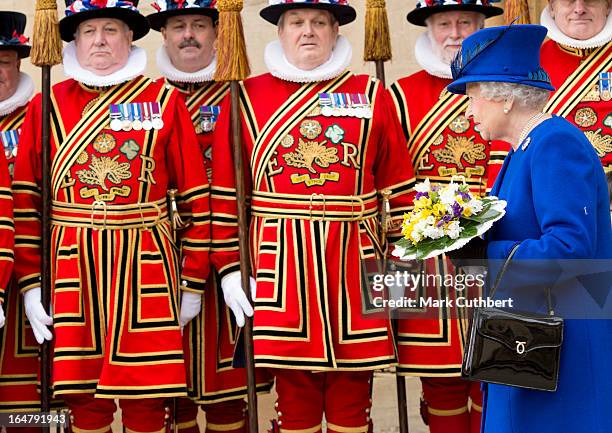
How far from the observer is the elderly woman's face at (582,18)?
5.59 metres

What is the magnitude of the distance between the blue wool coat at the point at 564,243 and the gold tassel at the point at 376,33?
7.73 feet

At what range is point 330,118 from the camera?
549 centimetres

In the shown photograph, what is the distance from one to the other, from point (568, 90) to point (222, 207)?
63.0 inches

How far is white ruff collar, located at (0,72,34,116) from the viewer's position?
19.5 feet

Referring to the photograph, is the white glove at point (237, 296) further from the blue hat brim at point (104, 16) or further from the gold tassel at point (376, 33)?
the gold tassel at point (376, 33)

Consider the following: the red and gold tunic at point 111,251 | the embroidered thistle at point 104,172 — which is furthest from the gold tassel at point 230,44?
the embroidered thistle at point 104,172

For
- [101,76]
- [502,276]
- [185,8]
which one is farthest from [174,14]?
[502,276]

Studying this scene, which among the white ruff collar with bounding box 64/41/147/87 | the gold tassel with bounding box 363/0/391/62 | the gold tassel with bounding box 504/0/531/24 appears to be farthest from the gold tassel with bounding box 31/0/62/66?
the gold tassel with bounding box 504/0/531/24

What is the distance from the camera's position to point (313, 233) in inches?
214

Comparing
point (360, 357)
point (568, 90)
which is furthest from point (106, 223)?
point (568, 90)

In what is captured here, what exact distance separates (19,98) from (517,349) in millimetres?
3177

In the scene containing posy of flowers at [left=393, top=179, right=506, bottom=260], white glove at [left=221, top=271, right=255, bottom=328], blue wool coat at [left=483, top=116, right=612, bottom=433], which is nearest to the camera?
blue wool coat at [left=483, top=116, right=612, bottom=433]

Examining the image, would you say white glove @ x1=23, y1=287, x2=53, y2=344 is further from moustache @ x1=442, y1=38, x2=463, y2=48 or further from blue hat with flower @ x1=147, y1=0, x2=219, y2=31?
moustache @ x1=442, y1=38, x2=463, y2=48

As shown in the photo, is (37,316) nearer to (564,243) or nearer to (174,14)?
(174,14)
